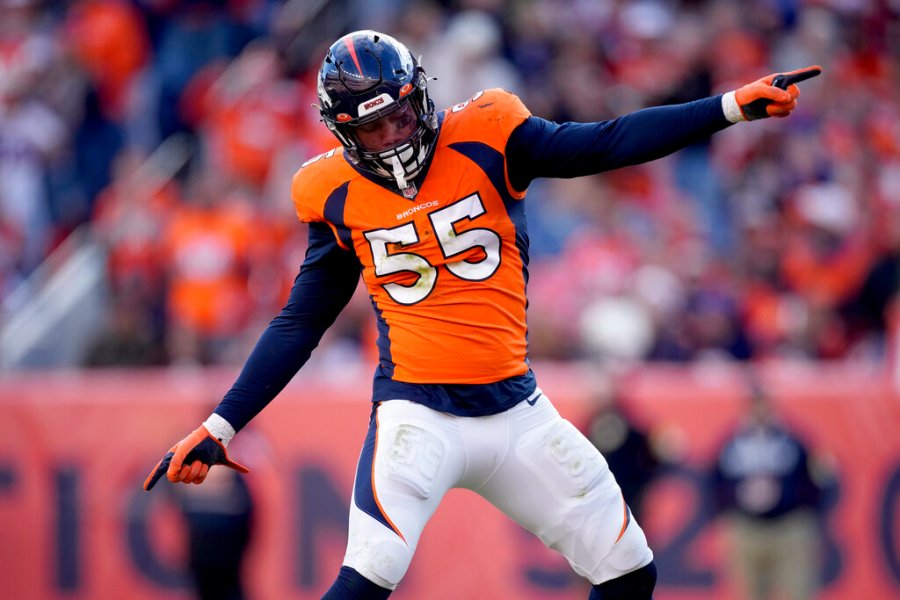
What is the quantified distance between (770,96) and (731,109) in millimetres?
133

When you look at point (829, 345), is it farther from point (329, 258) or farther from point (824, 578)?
point (329, 258)

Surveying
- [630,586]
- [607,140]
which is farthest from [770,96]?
[630,586]

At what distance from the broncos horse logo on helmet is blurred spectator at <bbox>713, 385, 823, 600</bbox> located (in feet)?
16.7

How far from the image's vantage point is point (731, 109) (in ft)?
14.1

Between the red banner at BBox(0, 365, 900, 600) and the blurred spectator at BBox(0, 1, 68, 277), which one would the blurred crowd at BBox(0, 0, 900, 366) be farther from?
the red banner at BBox(0, 365, 900, 600)

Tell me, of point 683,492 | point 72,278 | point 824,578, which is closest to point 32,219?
point 72,278

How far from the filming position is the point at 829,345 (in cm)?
1006

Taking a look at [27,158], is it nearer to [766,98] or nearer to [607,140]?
[607,140]

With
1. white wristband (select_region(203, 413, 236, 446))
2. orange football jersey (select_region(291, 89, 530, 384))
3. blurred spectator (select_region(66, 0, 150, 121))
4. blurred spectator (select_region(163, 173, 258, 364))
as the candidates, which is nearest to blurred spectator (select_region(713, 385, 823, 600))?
blurred spectator (select_region(163, 173, 258, 364))

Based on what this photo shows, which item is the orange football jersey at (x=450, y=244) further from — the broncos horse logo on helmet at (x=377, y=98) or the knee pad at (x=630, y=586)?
the knee pad at (x=630, y=586)

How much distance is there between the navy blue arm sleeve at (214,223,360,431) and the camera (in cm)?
478

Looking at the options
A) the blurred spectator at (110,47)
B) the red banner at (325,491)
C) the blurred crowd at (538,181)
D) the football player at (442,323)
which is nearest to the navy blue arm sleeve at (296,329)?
the football player at (442,323)

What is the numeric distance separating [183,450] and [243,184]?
22.0 feet

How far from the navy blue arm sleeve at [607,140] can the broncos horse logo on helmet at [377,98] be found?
1.04ft
